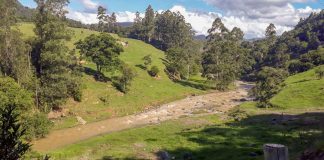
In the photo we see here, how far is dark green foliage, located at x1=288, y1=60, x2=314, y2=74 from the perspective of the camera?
439ft

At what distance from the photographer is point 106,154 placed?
4334 centimetres

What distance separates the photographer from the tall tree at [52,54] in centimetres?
7150

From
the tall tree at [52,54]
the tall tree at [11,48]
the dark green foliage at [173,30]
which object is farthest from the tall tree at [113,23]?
the tall tree at [11,48]

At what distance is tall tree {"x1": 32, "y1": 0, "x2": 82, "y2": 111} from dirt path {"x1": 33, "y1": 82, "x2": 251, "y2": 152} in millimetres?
8421

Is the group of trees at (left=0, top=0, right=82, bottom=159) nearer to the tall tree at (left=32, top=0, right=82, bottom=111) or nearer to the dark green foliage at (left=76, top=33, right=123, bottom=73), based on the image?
the tall tree at (left=32, top=0, right=82, bottom=111)

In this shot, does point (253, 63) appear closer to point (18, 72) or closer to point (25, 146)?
point (18, 72)

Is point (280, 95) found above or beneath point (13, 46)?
beneath

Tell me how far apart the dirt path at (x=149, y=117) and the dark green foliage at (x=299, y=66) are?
34.5 meters

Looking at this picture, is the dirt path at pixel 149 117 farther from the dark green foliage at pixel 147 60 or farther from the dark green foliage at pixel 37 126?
the dark green foliage at pixel 147 60

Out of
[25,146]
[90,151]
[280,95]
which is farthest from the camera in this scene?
[280,95]

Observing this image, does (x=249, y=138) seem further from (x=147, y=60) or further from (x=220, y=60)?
(x=220, y=60)

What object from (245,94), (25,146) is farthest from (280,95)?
(25,146)

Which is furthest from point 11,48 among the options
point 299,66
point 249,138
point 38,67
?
point 299,66

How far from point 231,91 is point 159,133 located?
71562 millimetres
